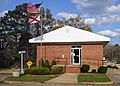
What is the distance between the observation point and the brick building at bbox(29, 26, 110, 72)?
37438 mm

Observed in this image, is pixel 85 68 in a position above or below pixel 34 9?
below

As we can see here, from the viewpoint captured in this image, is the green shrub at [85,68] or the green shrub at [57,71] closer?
the green shrub at [57,71]

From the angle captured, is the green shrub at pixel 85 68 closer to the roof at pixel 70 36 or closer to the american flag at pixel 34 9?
the roof at pixel 70 36

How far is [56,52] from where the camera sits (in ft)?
126

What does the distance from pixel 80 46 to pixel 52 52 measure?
345 centimetres

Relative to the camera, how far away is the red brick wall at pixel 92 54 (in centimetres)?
3744

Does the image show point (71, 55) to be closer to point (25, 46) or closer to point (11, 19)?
point (25, 46)

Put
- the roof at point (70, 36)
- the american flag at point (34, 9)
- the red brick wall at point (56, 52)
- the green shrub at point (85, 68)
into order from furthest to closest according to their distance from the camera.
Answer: the red brick wall at point (56, 52) < the roof at point (70, 36) < the green shrub at point (85, 68) < the american flag at point (34, 9)

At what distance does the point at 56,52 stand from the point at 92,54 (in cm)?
431

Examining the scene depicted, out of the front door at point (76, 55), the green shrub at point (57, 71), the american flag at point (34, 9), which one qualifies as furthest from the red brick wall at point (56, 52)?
the american flag at point (34, 9)

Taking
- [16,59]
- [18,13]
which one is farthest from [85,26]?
[16,59]

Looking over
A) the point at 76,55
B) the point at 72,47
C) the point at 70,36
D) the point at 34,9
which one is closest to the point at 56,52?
the point at 72,47

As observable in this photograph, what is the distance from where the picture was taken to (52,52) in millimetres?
38625

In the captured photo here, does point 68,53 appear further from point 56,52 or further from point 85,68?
point 85,68
